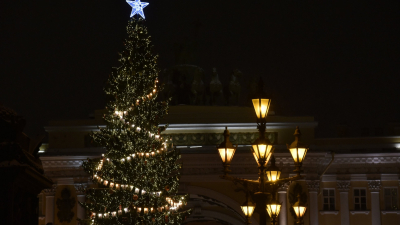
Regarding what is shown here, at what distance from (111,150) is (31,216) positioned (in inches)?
540

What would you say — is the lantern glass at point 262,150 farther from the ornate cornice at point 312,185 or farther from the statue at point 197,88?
the statue at point 197,88

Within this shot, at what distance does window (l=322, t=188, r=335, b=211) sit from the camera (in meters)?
28.4

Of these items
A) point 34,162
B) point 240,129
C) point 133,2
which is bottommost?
point 34,162

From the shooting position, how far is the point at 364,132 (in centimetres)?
2975

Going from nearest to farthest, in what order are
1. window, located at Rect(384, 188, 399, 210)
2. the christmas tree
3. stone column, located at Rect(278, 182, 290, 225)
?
the christmas tree, stone column, located at Rect(278, 182, 290, 225), window, located at Rect(384, 188, 399, 210)

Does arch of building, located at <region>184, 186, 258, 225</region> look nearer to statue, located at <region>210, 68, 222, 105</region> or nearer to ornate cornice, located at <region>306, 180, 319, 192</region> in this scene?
ornate cornice, located at <region>306, 180, 319, 192</region>

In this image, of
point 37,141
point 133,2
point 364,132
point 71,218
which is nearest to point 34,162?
point 37,141

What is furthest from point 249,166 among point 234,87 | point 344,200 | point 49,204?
point 49,204

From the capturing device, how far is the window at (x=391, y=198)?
28309 millimetres

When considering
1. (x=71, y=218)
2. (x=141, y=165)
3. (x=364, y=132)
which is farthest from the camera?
(x=364, y=132)

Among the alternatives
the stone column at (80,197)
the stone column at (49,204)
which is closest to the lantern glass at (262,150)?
the stone column at (80,197)

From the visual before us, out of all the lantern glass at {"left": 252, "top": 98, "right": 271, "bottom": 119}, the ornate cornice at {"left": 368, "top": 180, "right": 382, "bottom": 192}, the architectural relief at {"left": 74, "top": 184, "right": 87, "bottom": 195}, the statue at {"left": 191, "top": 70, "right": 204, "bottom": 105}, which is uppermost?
the statue at {"left": 191, "top": 70, "right": 204, "bottom": 105}

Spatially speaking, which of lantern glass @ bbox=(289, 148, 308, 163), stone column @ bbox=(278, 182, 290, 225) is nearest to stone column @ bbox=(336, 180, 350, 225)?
stone column @ bbox=(278, 182, 290, 225)

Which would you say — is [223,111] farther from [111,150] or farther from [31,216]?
[31,216]
